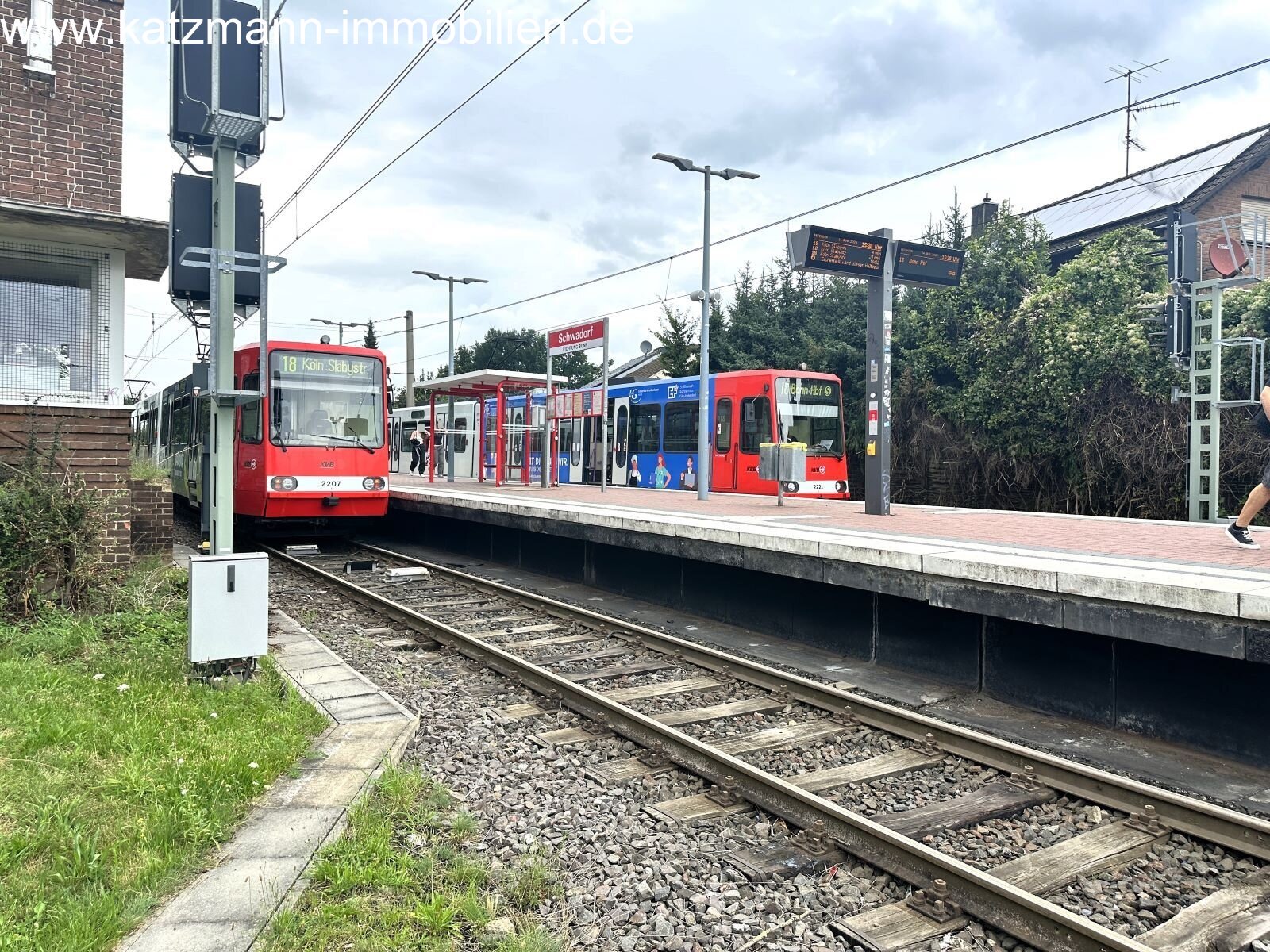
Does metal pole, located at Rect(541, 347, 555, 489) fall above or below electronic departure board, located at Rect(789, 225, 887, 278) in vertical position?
below

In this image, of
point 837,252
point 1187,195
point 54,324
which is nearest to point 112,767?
point 54,324

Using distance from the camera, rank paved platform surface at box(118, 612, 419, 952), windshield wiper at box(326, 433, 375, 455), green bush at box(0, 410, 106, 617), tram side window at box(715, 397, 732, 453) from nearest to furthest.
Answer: paved platform surface at box(118, 612, 419, 952)
green bush at box(0, 410, 106, 617)
windshield wiper at box(326, 433, 375, 455)
tram side window at box(715, 397, 732, 453)

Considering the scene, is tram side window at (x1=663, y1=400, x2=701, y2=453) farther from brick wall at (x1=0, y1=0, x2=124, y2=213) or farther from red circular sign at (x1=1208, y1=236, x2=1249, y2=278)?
brick wall at (x1=0, y1=0, x2=124, y2=213)

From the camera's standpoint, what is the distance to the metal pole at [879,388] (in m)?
12.8

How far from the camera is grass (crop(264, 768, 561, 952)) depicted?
3.25 metres

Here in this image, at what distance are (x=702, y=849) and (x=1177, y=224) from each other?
40.3 ft

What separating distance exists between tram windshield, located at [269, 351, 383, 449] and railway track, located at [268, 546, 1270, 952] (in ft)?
Answer: 22.6

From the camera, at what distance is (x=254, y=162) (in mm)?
6773

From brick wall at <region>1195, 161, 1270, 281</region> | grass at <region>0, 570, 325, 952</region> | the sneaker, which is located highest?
brick wall at <region>1195, 161, 1270, 281</region>

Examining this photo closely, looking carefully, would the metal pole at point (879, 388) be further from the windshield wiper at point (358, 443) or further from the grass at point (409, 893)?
the grass at point (409, 893)

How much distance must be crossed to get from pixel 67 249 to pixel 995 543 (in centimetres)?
904

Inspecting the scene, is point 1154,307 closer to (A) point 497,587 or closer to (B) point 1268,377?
(B) point 1268,377

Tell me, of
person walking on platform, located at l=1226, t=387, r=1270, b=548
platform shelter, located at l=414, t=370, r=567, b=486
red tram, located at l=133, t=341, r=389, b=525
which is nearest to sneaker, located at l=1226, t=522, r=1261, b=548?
person walking on platform, located at l=1226, t=387, r=1270, b=548

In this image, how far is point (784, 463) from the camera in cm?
1367
